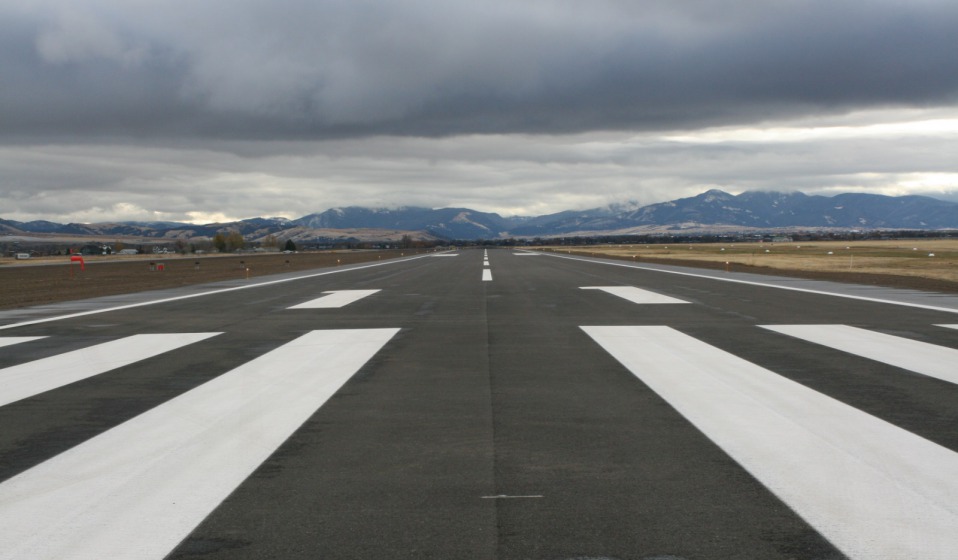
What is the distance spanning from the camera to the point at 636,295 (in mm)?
19141

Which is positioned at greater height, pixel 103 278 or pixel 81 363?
pixel 81 363

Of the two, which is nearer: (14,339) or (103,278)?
(14,339)

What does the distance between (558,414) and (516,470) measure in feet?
5.11

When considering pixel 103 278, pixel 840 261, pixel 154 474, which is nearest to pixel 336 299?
pixel 154 474

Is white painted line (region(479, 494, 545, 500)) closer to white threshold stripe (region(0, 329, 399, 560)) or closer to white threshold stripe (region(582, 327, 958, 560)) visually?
white threshold stripe (region(582, 327, 958, 560))

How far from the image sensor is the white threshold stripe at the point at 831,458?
3717mm

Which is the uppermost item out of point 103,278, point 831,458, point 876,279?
point 831,458

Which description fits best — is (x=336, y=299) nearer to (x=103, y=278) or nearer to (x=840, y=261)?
(x=103, y=278)

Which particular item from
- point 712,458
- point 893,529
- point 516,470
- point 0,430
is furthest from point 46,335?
point 893,529

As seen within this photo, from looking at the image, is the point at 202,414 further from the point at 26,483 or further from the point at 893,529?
the point at 893,529

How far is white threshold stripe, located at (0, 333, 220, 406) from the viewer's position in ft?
24.7

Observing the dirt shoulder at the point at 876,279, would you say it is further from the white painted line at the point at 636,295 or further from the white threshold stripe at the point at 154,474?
the white threshold stripe at the point at 154,474

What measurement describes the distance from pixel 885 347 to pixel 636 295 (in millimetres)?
9545

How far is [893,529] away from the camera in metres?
3.74
